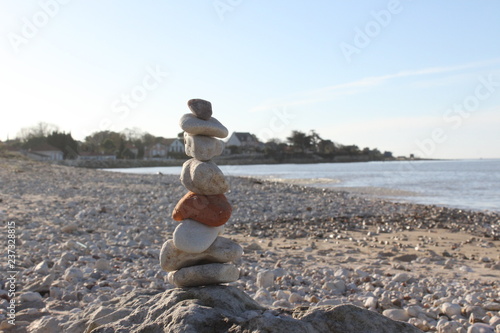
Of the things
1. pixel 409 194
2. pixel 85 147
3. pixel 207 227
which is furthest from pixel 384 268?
pixel 85 147

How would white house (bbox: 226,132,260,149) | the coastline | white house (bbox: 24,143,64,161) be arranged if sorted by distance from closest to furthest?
the coastline, white house (bbox: 24,143,64,161), white house (bbox: 226,132,260,149)

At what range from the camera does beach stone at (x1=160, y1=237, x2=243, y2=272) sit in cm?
440

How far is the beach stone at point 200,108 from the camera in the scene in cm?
445

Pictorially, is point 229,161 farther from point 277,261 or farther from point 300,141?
point 277,261

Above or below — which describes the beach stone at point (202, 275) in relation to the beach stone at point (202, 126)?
below

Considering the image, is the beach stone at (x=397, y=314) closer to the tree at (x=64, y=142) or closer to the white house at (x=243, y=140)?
the tree at (x=64, y=142)

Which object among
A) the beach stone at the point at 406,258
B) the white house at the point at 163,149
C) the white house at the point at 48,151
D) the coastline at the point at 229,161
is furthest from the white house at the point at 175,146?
the beach stone at the point at 406,258

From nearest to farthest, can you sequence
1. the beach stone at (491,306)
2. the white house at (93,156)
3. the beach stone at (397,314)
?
the beach stone at (397,314), the beach stone at (491,306), the white house at (93,156)

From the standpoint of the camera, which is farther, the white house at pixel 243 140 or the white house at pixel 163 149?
the white house at pixel 243 140

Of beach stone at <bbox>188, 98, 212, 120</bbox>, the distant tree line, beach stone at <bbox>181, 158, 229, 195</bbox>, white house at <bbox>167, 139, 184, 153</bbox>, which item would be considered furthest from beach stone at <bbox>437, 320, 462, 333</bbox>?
white house at <bbox>167, 139, 184, 153</bbox>

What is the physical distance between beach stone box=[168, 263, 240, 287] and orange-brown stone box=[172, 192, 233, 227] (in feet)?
1.31

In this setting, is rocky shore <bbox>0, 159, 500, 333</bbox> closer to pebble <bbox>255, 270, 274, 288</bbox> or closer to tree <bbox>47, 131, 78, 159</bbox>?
pebble <bbox>255, 270, 274, 288</bbox>

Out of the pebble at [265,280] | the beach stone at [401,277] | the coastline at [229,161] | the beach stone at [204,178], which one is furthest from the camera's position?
the coastline at [229,161]

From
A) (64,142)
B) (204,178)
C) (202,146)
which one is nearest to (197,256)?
(204,178)
